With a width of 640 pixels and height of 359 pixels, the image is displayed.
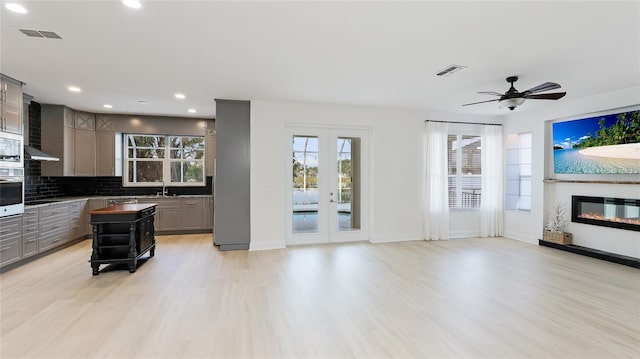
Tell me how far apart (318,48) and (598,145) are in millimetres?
5234

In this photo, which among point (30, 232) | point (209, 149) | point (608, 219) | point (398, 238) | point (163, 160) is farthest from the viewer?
point (163, 160)

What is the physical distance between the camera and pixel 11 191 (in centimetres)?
448

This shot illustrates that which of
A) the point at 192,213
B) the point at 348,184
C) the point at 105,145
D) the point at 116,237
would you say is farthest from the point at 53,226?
the point at 348,184

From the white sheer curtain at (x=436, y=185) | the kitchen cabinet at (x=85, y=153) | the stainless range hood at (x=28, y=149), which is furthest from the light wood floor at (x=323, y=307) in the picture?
the kitchen cabinet at (x=85, y=153)

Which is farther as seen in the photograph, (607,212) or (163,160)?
(163,160)

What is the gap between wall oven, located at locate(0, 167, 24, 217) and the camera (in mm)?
4332

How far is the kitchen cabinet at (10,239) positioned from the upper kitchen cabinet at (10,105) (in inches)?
50.4

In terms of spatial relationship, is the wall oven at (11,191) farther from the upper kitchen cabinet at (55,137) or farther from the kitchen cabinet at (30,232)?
the upper kitchen cabinet at (55,137)

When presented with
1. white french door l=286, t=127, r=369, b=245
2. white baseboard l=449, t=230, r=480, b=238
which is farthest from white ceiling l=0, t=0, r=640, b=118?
white baseboard l=449, t=230, r=480, b=238

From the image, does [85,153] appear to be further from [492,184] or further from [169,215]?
[492,184]

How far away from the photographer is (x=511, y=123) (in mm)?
7039

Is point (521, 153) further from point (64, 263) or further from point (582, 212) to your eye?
point (64, 263)

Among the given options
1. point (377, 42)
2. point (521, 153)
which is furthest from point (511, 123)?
point (377, 42)

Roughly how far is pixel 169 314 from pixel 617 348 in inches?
155
